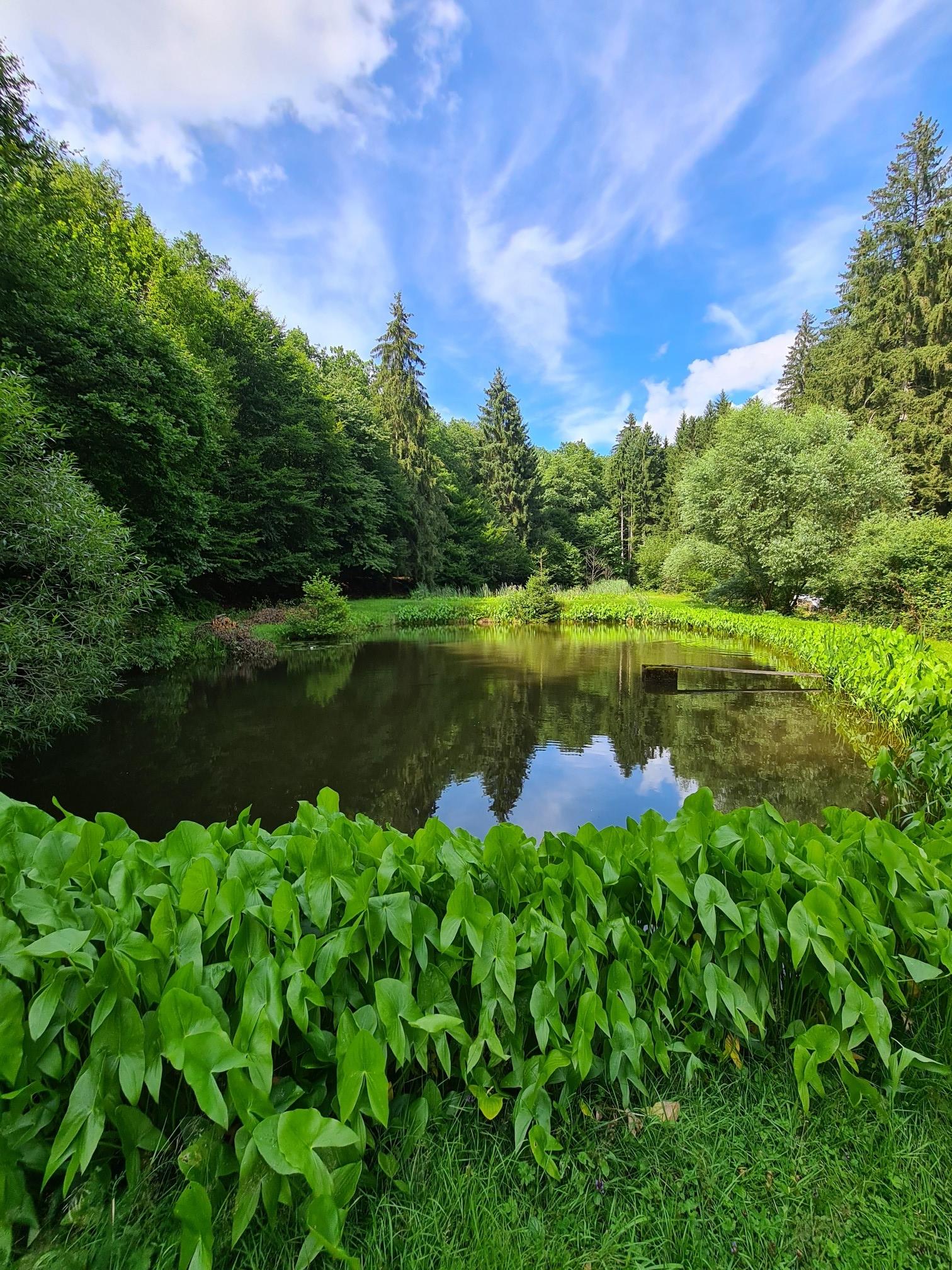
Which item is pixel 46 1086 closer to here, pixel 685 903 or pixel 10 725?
pixel 685 903

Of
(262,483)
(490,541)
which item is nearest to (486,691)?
(262,483)

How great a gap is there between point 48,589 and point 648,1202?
6154mm

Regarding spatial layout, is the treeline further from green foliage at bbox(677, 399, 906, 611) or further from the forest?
green foliage at bbox(677, 399, 906, 611)

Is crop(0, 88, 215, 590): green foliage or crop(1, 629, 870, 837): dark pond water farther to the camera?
crop(0, 88, 215, 590): green foliage

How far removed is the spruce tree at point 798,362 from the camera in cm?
3791

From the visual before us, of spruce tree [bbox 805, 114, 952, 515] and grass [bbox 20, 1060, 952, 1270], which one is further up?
spruce tree [bbox 805, 114, 952, 515]

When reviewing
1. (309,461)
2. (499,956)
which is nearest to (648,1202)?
(499,956)

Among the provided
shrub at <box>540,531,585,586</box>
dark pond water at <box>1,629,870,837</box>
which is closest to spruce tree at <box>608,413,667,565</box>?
shrub at <box>540,531,585,586</box>

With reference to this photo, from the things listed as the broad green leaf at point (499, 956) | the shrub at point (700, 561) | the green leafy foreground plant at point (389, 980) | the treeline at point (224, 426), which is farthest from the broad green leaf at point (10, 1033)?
the shrub at point (700, 561)

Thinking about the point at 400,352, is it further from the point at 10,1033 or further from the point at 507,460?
the point at 10,1033

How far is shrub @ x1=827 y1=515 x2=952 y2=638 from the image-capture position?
37.3ft

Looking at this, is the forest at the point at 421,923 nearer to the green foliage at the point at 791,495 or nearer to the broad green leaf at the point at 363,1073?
the broad green leaf at the point at 363,1073

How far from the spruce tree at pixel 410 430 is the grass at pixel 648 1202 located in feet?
88.6

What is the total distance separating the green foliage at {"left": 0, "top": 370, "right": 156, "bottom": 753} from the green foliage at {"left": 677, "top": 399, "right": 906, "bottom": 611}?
16.8 m
